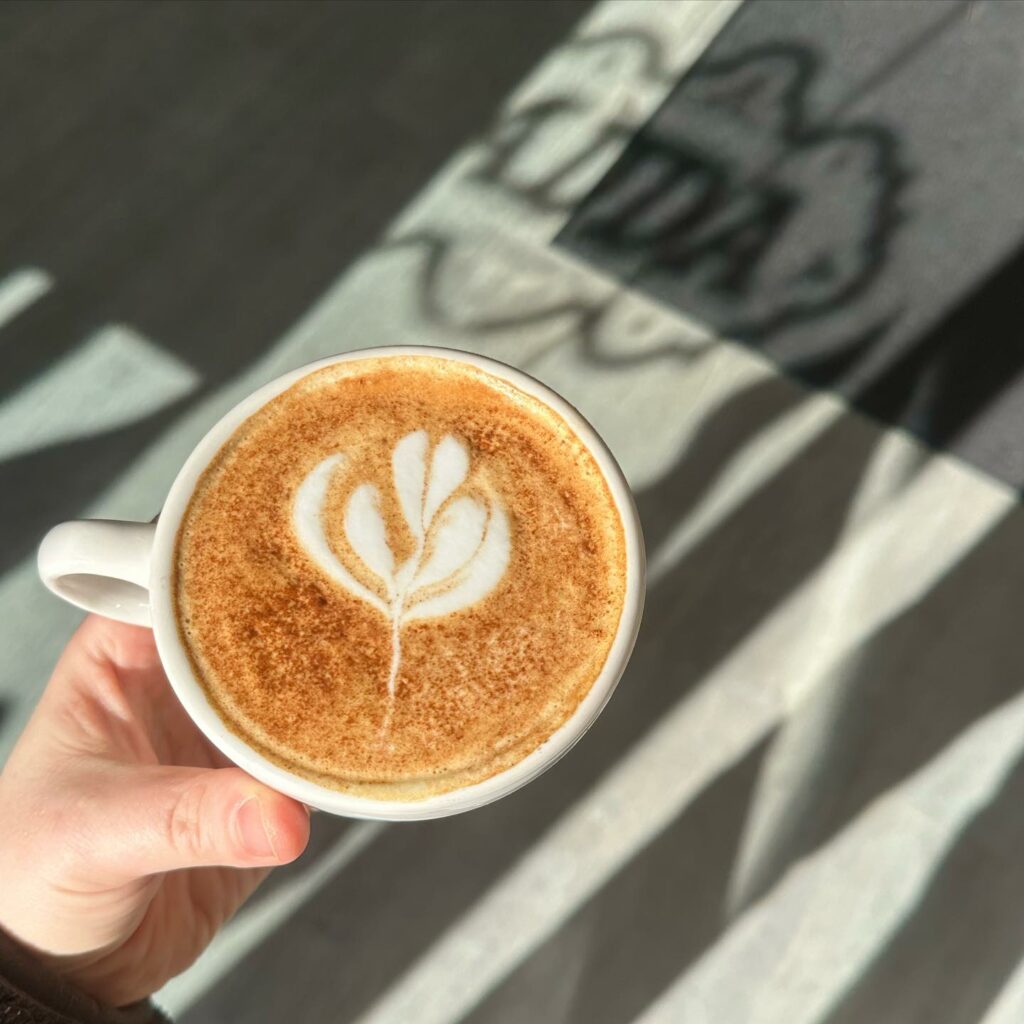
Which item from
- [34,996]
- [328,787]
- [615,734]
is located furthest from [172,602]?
[615,734]

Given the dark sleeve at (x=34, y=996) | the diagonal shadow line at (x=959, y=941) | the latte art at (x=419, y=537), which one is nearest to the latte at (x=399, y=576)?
the latte art at (x=419, y=537)

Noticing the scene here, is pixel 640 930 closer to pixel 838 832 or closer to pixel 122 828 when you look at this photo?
pixel 838 832

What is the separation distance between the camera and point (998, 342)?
1.22 metres

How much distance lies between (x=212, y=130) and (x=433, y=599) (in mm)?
944

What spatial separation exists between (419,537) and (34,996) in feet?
1.62

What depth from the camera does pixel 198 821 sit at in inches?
25.9

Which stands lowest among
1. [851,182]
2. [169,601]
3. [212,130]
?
[851,182]

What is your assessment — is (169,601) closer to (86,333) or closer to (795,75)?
(86,333)

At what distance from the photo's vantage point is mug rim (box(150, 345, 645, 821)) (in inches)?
23.8

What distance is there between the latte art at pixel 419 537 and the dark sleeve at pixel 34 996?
43 centimetres

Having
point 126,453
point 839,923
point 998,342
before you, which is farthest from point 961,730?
point 126,453

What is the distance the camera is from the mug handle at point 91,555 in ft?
2.07

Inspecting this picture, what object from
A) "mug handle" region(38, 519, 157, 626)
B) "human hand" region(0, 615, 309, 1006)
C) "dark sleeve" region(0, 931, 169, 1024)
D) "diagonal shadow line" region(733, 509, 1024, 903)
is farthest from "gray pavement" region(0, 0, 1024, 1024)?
"mug handle" region(38, 519, 157, 626)

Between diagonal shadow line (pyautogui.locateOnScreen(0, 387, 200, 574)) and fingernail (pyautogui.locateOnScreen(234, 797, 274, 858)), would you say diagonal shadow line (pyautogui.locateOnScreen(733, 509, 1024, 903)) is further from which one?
diagonal shadow line (pyautogui.locateOnScreen(0, 387, 200, 574))
